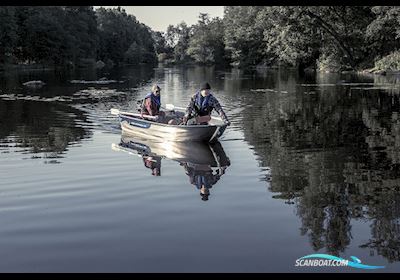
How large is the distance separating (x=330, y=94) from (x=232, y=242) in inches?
1130

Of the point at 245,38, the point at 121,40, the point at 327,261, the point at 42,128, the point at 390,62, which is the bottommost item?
the point at 327,261

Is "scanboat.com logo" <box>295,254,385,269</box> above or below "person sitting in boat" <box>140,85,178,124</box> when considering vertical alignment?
below

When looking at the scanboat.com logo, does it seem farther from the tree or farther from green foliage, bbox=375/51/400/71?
the tree

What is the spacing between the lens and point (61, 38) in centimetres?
9094

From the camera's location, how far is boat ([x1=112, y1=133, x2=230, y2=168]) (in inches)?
559

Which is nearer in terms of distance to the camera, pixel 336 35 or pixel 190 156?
pixel 190 156

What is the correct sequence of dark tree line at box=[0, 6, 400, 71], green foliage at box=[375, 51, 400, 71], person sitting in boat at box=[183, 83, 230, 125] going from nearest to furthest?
person sitting in boat at box=[183, 83, 230, 125], green foliage at box=[375, 51, 400, 71], dark tree line at box=[0, 6, 400, 71]

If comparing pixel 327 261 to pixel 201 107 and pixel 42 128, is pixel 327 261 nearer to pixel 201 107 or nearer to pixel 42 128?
pixel 201 107

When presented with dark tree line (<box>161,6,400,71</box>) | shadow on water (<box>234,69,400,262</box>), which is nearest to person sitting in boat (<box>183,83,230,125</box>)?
shadow on water (<box>234,69,400,262</box>)

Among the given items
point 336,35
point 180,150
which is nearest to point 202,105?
point 180,150

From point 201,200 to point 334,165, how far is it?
14.7 ft

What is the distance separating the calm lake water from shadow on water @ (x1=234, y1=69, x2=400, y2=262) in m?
0.04

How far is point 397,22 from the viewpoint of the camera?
57594mm

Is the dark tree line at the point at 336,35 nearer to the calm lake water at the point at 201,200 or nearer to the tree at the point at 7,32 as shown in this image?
the tree at the point at 7,32
